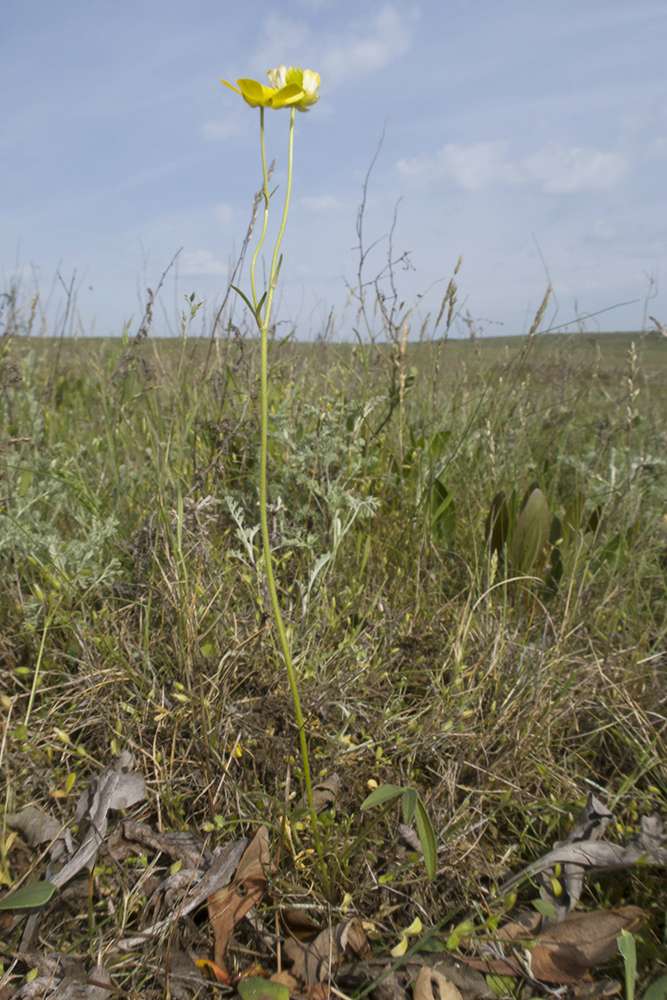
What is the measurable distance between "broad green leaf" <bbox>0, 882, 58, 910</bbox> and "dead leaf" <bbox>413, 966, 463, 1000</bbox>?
0.64 metres

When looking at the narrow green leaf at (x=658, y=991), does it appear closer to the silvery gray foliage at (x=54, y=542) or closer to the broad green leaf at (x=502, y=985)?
the broad green leaf at (x=502, y=985)

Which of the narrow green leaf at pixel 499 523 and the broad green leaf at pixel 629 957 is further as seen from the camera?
the narrow green leaf at pixel 499 523

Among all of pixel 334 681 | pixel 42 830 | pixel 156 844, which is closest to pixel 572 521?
pixel 334 681

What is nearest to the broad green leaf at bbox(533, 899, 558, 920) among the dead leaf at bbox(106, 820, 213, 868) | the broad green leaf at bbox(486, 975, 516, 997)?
the broad green leaf at bbox(486, 975, 516, 997)

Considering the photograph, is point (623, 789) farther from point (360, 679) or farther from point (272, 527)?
point (272, 527)

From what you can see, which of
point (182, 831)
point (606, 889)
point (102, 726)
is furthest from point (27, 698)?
point (606, 889)

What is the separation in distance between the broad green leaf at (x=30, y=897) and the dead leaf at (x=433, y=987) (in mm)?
638

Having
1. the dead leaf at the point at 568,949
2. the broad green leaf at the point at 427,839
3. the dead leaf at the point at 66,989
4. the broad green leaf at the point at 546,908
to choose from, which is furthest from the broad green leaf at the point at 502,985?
A: the dead leaf at the point at 66,989

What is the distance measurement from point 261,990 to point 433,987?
29 centimetres

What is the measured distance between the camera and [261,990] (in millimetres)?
907

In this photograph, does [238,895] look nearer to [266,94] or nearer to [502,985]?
[502,985]

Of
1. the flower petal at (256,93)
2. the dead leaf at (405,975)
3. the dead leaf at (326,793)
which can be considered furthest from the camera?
the dead leaf at (326,793)

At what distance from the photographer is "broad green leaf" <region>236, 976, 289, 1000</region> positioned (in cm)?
91

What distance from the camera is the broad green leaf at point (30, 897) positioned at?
0.96 m
